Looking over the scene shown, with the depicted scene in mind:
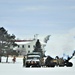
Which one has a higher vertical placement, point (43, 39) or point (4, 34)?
point (43, 39)

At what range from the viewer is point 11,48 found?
71562 millimetres

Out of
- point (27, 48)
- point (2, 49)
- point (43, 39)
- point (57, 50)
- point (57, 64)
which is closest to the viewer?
point (57, 64)

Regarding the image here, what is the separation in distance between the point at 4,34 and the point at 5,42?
2389mm

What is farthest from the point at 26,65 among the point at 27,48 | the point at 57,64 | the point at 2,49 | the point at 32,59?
the point at 27,48

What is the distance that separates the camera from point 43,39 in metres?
173

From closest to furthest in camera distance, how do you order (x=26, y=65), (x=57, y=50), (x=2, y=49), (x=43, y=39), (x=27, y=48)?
(x=26, y=65) < (x=57, y=50) < (x=2, y=49) < (x=27, y=48) < (x=43, y=39)

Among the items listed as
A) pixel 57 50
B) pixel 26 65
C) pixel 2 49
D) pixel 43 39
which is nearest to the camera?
pixel 26 65

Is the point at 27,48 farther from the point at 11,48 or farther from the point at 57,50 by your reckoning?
the point at 57,50

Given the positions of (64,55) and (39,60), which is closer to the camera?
(39,60)

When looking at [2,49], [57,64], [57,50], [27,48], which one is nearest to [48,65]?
[57,64]

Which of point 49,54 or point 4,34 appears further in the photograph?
point 4,34

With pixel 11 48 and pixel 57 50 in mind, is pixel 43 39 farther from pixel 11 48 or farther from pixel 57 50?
pixel 57 50

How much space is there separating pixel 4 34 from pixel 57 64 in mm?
28706

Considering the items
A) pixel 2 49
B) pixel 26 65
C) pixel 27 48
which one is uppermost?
pixel 27 48
